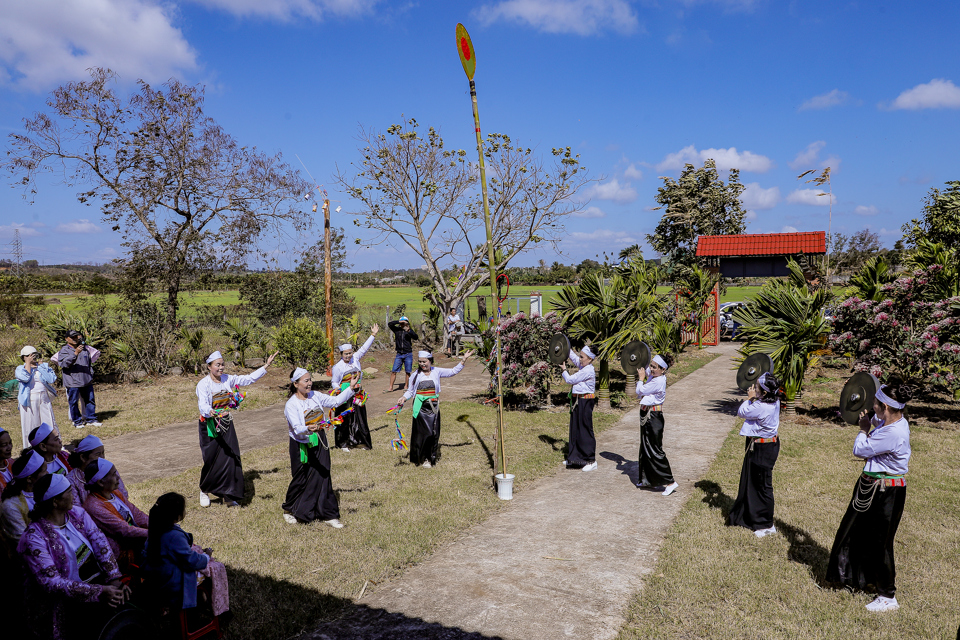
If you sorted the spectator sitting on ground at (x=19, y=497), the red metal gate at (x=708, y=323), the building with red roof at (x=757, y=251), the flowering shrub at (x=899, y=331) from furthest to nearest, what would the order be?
the building with red roof at (x=757, y=251)
the red metal gate at (x=708, y=323)
the flowering shrub at (x=899, y=331)
the spectator sitting on ground at (x=19, y=497)

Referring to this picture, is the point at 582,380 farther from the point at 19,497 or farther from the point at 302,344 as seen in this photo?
the point at 302,344

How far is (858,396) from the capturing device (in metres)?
5.47

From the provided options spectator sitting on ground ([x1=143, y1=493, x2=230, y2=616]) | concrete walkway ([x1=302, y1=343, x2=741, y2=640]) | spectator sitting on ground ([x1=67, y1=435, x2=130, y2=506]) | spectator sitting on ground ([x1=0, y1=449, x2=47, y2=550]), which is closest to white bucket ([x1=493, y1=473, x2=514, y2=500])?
concrete walkway ([x1=302, y1=343, x2=741, y2=640])

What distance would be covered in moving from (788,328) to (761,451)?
5.89 metres

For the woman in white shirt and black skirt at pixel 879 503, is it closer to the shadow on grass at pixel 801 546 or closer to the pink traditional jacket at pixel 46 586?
the shadow on grass at pixel 801 546

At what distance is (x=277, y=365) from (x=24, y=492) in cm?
1295

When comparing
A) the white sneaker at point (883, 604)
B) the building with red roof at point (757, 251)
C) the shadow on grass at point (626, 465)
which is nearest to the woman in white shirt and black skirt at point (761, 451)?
the white sneaker at point (883, 604)

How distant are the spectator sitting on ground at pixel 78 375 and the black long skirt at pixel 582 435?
9.13 meters

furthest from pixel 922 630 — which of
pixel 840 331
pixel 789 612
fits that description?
pixel 840 331

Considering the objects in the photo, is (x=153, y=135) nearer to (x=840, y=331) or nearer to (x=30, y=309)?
(x=30, y=309)

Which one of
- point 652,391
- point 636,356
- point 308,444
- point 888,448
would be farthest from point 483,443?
point 888,448

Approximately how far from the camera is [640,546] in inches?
234

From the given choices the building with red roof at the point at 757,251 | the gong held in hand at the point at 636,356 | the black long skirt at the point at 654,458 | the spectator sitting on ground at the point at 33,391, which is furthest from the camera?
the building with red roof at the point at 757,251

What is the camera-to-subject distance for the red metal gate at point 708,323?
827 inches
